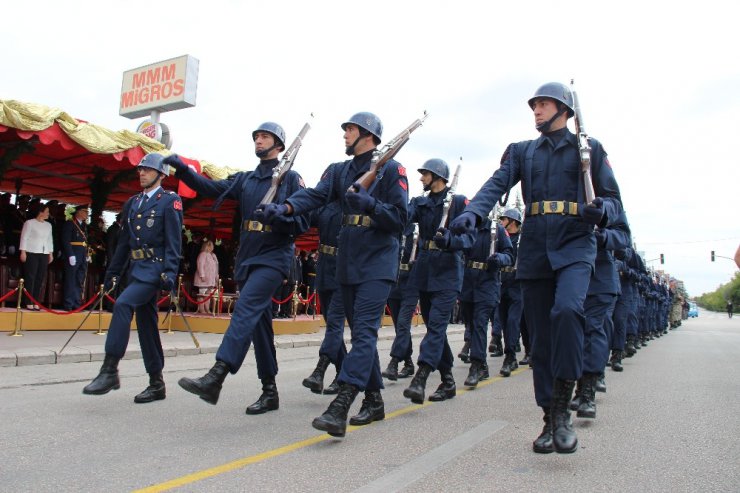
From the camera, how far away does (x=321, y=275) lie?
7031 mm

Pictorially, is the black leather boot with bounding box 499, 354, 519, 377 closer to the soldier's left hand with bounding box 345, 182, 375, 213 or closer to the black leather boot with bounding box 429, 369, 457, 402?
the black leather boot with bounding box 429, 369, 457, 402

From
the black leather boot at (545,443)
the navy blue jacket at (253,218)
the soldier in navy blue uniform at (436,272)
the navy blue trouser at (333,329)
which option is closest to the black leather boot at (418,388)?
the soldier in navy blue uniform at (436,272)

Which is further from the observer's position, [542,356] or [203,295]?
[203,295]

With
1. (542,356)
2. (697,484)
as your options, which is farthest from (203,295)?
(697,484)

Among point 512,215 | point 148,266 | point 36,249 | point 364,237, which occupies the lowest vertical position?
point 148,266

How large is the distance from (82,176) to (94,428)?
36.9 feet

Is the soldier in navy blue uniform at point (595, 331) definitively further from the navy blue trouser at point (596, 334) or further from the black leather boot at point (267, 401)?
the black leather boot at point (267, 401)

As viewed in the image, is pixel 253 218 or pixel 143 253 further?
pixel 143 253

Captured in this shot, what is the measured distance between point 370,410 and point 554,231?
1854mm

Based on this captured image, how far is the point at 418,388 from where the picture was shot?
5.77 meters

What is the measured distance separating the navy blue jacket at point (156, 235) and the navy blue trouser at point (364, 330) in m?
1.62

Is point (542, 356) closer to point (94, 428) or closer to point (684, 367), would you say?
point (94, 428)

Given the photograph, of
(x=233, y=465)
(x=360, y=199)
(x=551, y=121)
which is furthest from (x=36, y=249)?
(x=551, y=121)

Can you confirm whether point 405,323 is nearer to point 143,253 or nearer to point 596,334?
point 596,334
